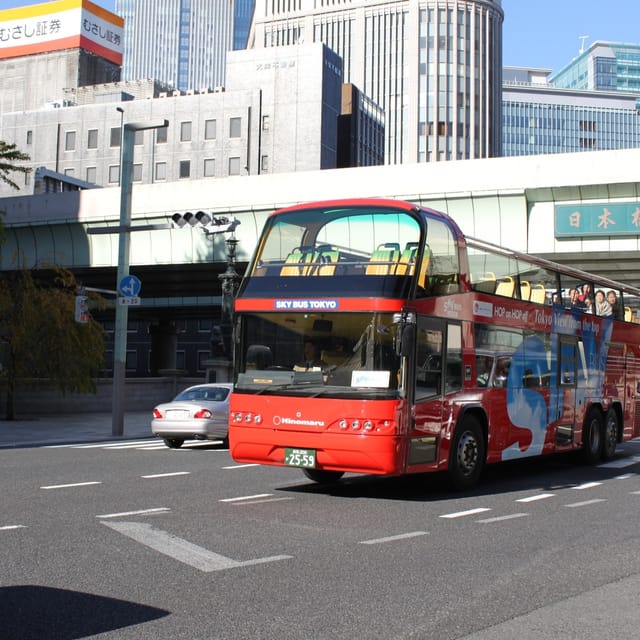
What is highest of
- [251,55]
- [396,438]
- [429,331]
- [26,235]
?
[251,55]

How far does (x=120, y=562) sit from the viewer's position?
24.8 ft

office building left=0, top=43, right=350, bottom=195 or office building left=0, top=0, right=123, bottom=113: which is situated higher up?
office building left=0, top=0, right=123, bottom=113

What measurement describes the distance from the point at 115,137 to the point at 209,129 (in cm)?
1019

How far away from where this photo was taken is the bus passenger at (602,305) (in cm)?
1772

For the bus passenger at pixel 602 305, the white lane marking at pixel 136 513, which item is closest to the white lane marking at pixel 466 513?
A: the white lane marking at pixel 136 513

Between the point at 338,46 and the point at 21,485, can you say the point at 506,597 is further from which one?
the point at 338,46

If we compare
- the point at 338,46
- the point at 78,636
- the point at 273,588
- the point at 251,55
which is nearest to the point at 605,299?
the point at 273,588

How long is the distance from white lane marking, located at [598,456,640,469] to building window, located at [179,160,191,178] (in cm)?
8070

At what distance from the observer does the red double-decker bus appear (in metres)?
11.3

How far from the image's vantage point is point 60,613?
6008 millimetres

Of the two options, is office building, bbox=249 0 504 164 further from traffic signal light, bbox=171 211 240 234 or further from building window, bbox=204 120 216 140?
traffic signal light, bbox=171 211 240 234

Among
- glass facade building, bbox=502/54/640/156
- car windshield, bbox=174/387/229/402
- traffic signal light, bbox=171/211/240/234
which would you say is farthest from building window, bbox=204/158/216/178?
glass facade building, bbox=502/54/640/156

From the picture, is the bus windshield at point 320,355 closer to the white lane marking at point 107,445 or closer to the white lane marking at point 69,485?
the white lane marking at point 69,485

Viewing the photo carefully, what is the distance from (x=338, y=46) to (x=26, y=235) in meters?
111
